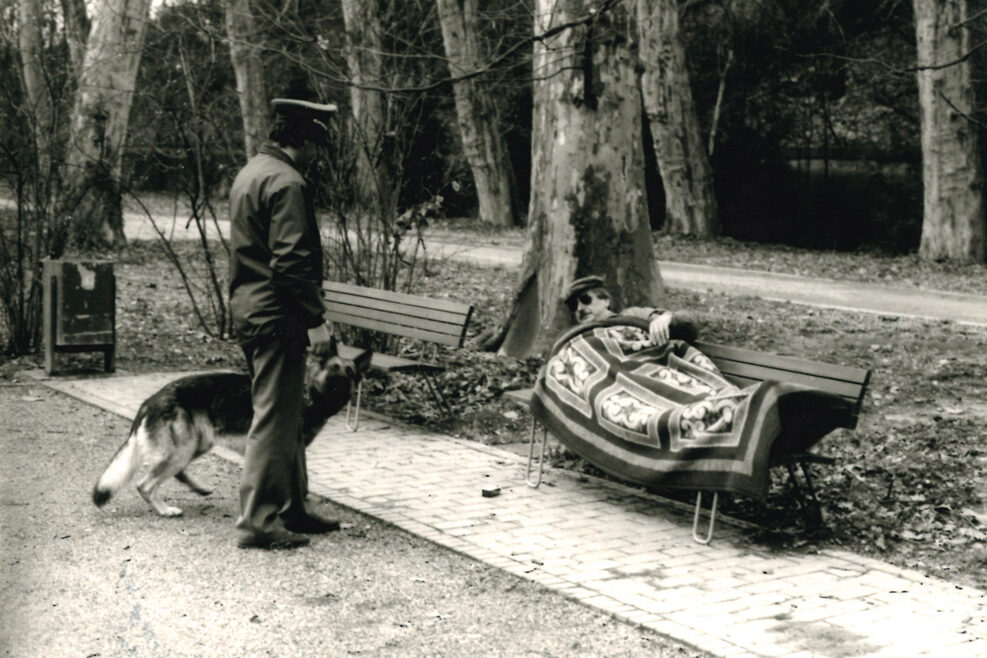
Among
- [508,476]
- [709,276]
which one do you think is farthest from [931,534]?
[709,276]

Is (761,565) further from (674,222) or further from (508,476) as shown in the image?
(674,222)

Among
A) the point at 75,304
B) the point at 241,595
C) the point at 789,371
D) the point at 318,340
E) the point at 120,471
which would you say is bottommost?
the point at 241,595

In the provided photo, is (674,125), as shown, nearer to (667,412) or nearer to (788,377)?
(788,377)

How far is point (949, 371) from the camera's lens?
10.6 m

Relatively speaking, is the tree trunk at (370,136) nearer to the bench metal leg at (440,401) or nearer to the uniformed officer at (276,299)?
the bench metal leg at (440,401)

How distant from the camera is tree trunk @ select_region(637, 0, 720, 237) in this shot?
85.5 feet

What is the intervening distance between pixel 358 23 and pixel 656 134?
611 inches

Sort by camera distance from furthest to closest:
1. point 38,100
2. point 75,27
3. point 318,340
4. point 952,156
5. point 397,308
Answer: point 952,156
point 75,27
point 38,100
point 397,308
point 318,340

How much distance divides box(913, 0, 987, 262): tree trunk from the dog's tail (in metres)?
17.8

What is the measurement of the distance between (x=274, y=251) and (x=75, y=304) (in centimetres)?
546

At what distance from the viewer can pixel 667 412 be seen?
643cm


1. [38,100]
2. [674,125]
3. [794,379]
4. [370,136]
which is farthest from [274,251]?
[674,125]

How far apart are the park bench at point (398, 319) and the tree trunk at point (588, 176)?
178 centimetres

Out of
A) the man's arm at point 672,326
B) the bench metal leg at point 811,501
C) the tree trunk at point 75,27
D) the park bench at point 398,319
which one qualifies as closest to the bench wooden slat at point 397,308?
the park bench at point 398,319
